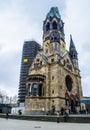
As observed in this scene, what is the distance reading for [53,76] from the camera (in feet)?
136

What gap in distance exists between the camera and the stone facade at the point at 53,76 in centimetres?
3853

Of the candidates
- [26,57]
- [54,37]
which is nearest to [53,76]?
[54,37]

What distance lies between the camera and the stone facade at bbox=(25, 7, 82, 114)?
38531 millimetres

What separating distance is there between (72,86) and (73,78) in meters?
2.77

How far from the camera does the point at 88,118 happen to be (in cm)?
1862

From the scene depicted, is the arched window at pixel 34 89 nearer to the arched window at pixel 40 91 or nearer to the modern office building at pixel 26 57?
the arched window at pixel 40 91

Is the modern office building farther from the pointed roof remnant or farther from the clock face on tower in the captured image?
the clock face on tower

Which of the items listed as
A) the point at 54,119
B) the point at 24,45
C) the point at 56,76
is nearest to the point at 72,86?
the point at 56,76

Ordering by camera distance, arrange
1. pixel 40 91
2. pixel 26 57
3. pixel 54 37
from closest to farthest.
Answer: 1. pixel 40 91
2. pixel 54 37
3. pixel 26 57

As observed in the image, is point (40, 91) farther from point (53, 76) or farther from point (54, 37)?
point (54, 37)

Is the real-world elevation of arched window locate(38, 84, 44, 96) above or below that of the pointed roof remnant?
below

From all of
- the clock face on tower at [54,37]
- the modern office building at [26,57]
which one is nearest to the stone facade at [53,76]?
the clock face on tower at [54,37]

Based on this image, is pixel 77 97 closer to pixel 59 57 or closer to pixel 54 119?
pixel 59 57

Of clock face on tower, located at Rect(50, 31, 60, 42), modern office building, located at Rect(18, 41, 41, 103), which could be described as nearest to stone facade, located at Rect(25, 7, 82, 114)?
clock face on tower, located at Rect(50, 31, 60, 42)
